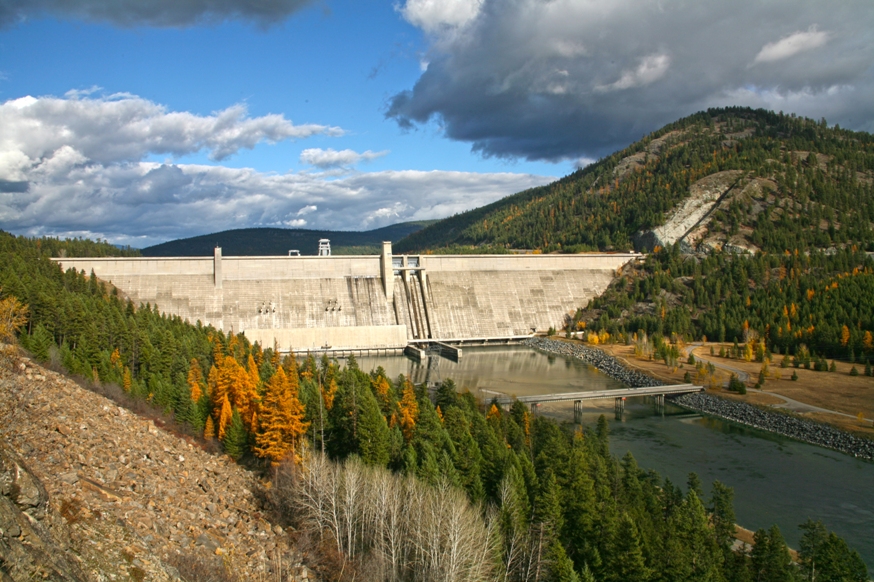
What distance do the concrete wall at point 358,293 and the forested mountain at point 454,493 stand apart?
31.2 metres

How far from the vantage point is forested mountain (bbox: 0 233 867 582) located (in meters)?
17.3

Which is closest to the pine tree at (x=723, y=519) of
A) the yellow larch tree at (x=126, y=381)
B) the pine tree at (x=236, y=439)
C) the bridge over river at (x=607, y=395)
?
the pine tree at (x=236, y=439)

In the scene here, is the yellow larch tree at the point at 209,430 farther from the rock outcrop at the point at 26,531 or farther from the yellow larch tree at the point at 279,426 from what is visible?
the rock outcrop at the point at 26,531

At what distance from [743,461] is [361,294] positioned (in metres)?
45.2

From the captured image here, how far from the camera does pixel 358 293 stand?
70.0 metres

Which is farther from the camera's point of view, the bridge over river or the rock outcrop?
the bridge over river

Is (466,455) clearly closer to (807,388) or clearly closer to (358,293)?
(807,388)

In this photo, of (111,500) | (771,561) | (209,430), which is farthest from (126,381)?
(771,561)

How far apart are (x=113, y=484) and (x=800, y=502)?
24846 mm

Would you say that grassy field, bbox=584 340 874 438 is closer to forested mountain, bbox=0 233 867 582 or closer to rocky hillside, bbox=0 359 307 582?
forested mountain, bbox=0 233 867 582

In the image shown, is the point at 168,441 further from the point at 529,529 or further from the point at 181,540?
the point at 529,529

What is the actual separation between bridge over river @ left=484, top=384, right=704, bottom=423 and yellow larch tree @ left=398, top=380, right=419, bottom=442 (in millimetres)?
12570

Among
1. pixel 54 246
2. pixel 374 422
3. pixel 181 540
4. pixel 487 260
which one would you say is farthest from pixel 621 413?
pixel 54 246

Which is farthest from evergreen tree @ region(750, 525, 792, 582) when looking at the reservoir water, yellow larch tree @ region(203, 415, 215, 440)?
yellow larch tree @ region(203, 415, 215, 440)
